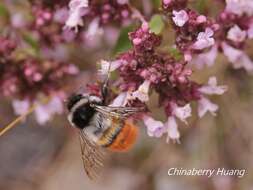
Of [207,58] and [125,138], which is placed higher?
[207,58]

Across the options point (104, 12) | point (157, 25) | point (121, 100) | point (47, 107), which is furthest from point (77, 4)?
point (47, 107)

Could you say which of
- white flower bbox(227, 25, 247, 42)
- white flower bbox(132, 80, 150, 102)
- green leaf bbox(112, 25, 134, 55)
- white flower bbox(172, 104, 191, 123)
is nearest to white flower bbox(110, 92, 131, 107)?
white flower bbox(132, 80, 150, 102)

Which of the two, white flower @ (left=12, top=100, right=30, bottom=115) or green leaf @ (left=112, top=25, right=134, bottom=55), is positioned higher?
green leaf @ (left=112, top=25, right=134, bottom=55)

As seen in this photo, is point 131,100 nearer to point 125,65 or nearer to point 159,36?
point 125,65

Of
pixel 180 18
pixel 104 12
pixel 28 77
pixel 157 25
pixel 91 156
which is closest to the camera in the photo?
pixel 180 18

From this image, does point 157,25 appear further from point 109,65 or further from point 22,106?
point 22,106

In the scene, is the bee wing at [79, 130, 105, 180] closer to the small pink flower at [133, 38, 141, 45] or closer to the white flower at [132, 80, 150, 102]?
the white flower at [132, 80, 150, 102]

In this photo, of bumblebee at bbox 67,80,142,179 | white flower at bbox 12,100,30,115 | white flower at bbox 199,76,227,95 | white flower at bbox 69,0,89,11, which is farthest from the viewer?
white flower at bbox 12,100,30,115
